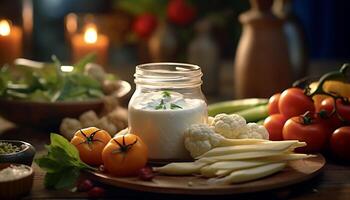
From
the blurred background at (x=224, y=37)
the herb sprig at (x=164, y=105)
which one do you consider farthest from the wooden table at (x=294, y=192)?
the blurred background at (x=224, y=37)

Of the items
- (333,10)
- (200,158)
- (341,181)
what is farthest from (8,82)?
(333,10)

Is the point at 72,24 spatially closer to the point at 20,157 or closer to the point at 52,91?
the point at 52,91

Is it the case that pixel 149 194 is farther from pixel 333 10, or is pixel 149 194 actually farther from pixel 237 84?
pixel 333 10

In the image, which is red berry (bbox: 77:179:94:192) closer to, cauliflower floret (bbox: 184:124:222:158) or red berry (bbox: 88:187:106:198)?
red berry (bbox: 88:187:106:198)

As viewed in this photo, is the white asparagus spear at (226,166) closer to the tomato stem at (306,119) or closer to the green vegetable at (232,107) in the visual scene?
the tomato stem at (306,119)

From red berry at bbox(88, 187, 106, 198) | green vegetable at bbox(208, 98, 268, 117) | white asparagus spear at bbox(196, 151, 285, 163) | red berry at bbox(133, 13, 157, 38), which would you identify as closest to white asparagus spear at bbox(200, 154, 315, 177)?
white asparagus spear at bbox(196, 151, 285, 163)
